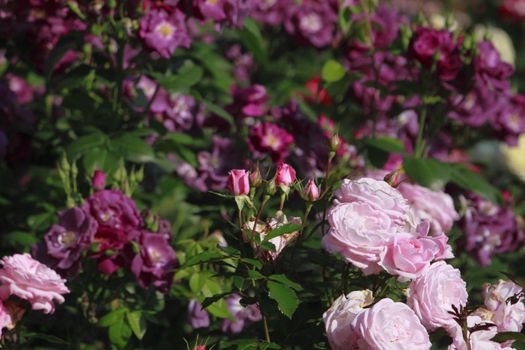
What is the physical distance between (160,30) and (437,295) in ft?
3.57

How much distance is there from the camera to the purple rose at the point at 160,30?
230cm

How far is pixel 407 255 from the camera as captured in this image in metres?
1.59

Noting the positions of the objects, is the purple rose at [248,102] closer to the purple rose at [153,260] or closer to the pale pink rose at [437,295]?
the purple rose at [153,260]

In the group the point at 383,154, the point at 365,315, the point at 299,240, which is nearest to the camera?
the point at 365,315

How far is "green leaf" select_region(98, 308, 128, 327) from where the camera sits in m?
2.14

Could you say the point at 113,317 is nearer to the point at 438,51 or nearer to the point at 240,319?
the point at 240,319

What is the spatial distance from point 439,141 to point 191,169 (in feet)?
3.10

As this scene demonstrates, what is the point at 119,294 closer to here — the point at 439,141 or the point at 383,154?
the point at 383,154

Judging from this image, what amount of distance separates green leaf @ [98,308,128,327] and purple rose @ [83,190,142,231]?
0.23 m

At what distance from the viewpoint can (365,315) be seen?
1517 mm

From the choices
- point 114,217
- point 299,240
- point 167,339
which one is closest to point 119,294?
point 114,217

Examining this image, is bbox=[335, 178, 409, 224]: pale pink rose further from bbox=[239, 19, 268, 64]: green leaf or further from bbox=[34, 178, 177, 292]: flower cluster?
bbox=[239, 19, 268, 64]: green leaf

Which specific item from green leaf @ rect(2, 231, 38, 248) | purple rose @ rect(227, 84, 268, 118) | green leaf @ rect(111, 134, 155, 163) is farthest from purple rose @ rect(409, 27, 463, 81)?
green leaf @ rect(2, 231, 38, 248)

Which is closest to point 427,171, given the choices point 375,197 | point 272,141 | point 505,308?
point 272,141
